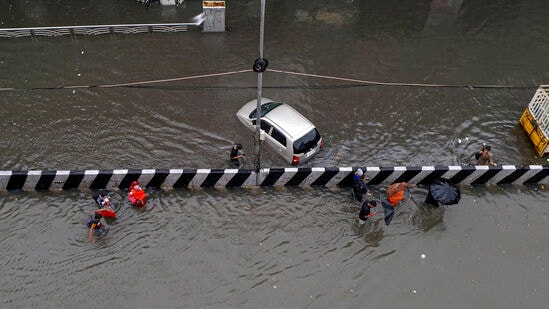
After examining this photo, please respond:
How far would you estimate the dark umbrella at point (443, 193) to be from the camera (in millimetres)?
11375

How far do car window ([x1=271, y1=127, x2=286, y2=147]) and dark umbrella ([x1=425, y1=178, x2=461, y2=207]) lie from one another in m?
4.24

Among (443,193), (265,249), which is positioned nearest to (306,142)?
(265,249)

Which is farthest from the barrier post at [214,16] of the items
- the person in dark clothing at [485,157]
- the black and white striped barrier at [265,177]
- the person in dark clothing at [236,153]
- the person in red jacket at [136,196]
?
the person in dark clothing at [485,157]

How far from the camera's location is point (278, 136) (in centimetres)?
1301

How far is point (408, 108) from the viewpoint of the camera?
1562 cm

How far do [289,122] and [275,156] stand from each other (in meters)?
1.15

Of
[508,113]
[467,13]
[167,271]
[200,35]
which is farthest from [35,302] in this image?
[467,13]

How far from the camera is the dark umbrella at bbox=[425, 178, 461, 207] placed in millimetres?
11375

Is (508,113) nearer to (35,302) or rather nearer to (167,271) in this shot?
(167,271)

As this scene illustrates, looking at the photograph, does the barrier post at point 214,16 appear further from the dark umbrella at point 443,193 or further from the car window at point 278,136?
the dark umbrella at point 443,193

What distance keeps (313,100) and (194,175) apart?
560 cm

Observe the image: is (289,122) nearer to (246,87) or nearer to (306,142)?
(306,142)

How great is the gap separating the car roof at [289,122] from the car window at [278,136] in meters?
0.16

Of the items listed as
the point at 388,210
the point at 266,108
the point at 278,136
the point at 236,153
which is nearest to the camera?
the point at 388,210
